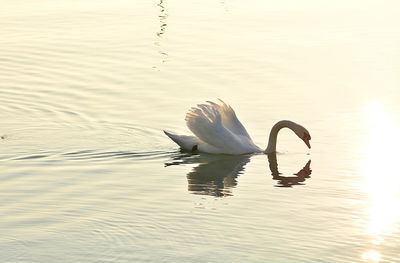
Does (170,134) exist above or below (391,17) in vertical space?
below

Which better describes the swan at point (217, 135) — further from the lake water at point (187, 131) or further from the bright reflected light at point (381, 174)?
the bright reflected light at point (381, 174)

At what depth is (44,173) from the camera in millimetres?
17828

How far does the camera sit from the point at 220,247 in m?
14.1

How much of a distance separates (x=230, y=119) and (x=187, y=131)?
2.99 feet

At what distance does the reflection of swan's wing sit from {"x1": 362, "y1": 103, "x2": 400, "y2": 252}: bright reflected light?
1954 mm

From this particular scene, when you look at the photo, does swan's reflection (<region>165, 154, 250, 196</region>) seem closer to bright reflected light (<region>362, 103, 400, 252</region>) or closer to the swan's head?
the swan's head

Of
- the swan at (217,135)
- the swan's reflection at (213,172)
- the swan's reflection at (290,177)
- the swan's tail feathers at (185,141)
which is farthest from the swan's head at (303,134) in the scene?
the swan's tail feathers at (185,141)

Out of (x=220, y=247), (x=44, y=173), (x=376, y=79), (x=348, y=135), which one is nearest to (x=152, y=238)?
(x=220, y=247)

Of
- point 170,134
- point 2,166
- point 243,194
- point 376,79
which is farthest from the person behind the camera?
point 376,79

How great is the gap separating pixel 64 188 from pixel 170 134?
10.8ft

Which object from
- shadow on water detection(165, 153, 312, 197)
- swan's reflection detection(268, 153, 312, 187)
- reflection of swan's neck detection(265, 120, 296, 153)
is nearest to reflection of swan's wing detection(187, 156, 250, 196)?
shadow on water detection(165, 153, 312, 197)

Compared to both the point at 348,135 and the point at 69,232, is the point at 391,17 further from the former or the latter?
the point at 69,232

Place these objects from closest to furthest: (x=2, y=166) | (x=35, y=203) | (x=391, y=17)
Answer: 1. (x=35, y=203)
2. (x=2, y=166)
3. (x=391, y=17)

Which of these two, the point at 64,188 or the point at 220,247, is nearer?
the point at 220,247
